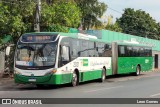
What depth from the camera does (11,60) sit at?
29438 mm

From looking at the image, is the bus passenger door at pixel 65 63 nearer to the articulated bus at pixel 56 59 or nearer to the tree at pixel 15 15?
the articulated bus at pixel 56 59

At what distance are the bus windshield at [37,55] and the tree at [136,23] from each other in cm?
6432

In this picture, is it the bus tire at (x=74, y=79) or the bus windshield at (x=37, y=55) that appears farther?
the bus tire at (x=74, y=79)

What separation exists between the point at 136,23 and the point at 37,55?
6540cm

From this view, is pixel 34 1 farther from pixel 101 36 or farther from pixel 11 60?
pixel 101 36

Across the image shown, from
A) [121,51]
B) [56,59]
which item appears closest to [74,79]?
[56,59]

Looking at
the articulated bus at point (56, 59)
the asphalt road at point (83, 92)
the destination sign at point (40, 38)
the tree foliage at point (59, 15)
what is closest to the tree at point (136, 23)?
the tree foliage at point (59, 15)

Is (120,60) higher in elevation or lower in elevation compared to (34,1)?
lower

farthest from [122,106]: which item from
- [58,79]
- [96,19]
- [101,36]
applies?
[96,19]

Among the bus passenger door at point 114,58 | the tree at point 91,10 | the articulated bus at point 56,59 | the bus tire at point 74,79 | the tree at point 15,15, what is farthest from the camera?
the tree at point 91,10

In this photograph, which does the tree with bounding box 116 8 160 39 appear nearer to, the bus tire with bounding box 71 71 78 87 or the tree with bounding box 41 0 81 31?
the tree with bounding box 41 0 81 31

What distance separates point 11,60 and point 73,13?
5.92 metres

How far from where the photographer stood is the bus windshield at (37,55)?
65.4 ft

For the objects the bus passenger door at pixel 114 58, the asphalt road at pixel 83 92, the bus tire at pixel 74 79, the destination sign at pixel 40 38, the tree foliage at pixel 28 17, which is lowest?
the asphalt road at pixel 83 92
